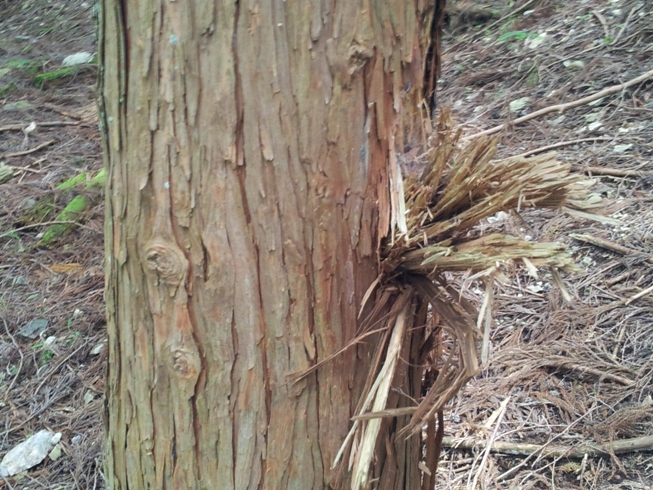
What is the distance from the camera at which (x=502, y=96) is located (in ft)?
14.0

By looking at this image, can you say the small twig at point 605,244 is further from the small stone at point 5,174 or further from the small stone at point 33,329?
the small stone at point 5,174

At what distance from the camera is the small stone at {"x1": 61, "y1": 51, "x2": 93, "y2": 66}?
6305 millimetres

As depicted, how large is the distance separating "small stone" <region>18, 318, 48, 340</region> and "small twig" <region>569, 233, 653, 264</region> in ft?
9.64

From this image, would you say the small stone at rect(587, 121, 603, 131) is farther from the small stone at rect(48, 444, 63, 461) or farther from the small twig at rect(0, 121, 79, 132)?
the small twig at rect(0, 121, 79, 132)

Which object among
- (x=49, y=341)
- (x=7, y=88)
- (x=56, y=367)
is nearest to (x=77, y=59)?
(x=7, y=88)

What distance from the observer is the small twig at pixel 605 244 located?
9.10 feet

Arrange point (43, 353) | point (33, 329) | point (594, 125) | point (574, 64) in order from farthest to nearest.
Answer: point (574, 64)
point (594, 125)
point (33, 329)
point (43, 353)

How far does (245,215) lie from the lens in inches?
39.1

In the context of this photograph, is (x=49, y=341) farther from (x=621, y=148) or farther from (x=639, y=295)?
(x=621, y=148)

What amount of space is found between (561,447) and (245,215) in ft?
5.92

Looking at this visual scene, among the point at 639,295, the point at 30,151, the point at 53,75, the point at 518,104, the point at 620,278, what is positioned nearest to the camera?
the point at 639,295

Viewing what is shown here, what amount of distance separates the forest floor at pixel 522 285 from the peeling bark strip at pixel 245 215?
454 mm

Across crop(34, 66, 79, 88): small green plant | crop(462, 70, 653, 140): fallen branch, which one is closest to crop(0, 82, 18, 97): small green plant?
crop(34, 66, 79, 88): small green plant

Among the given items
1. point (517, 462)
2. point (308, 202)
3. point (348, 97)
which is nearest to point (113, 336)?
point (308, 202)
